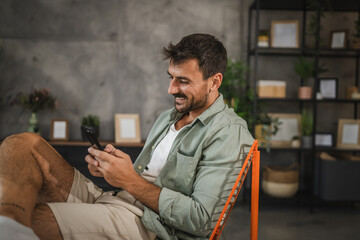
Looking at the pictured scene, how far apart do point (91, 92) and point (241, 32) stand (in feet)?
6.52

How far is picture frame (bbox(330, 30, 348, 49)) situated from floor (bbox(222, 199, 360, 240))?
192cm

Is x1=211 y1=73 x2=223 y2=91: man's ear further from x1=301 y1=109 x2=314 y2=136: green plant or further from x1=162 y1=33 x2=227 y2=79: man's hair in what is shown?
x1=301 y1=109 x2=314 y2=136: green plant

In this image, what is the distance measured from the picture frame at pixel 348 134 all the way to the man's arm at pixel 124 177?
129 inches

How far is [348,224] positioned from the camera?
10.9 feet

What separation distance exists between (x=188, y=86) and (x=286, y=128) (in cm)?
279

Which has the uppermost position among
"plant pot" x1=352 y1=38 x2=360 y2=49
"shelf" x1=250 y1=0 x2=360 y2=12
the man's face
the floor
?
"shelf" x1=250 y1=0 x2=360 y2=12

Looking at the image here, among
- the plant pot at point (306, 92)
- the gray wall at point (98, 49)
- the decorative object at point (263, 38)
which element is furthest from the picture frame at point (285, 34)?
the plant pot at point (306, 92)

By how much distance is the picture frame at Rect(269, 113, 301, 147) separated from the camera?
3.97m

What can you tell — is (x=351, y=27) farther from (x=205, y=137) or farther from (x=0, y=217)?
(x=0, y=217)

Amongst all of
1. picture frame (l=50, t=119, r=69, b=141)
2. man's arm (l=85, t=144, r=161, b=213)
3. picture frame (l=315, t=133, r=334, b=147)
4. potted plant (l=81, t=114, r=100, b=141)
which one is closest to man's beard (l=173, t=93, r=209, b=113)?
man's arm (l=85, t=144, r=161, b=213)

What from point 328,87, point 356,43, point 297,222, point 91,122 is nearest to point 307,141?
point 328,87

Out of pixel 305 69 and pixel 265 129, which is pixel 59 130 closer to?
pixel 265 129

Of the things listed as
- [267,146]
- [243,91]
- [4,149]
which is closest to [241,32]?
[243,91]

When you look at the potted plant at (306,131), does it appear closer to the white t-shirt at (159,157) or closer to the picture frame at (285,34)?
the picture frame at (285,34)
